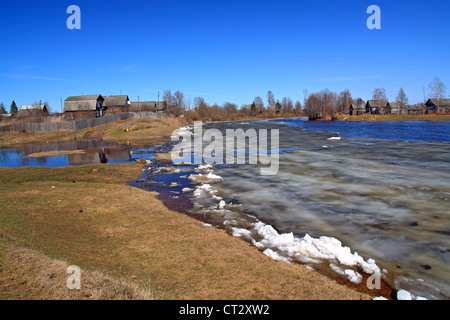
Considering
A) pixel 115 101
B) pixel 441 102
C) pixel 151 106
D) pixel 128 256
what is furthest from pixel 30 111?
pixel 441 102

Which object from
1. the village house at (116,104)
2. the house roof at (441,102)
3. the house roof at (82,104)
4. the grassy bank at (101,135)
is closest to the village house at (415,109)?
the house roof at (441,102)

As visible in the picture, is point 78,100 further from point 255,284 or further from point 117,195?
point 255,284

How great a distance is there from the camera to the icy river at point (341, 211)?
23.7ft

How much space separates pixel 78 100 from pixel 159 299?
268 ft

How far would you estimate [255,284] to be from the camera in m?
5.77

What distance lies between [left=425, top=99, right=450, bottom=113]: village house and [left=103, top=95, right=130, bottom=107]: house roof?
10555 centimetres

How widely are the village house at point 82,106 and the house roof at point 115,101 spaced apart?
30.8 ft

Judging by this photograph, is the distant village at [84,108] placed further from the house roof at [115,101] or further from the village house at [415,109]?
the village house at [415,109]

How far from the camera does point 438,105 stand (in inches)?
4158

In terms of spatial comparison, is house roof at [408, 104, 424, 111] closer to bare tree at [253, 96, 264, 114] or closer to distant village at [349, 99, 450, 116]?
distant village at [349, 99, 450, 116]
